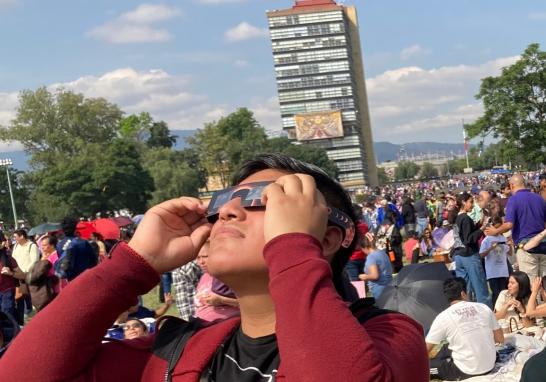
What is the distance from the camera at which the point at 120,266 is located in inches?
64.1

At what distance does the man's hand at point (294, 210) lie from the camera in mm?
1358

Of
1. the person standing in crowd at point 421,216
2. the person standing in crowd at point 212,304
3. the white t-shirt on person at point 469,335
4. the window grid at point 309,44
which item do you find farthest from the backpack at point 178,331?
the window grid at point 309,44

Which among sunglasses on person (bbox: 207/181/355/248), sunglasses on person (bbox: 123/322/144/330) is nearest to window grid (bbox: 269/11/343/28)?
sunglasses on person (bbox: 123/322/144/330)

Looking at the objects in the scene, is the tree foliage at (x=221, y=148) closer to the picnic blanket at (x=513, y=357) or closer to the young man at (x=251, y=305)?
the picnic blanket at (x=513, y=357)

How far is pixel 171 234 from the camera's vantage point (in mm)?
1789

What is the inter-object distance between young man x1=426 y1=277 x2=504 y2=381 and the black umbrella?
1051 millimetres

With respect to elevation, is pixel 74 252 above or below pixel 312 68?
below

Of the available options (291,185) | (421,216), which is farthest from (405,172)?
(291,185)

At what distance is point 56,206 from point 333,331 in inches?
2303

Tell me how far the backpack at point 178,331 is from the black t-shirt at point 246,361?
0.04 metres

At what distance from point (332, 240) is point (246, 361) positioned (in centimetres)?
37

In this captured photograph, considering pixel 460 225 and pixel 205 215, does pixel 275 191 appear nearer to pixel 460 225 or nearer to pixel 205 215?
pixel 205 215

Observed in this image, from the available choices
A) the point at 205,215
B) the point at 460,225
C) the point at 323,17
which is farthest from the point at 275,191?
the point at 323,17

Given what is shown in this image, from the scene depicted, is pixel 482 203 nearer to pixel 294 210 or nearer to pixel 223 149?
pixel 294 210
